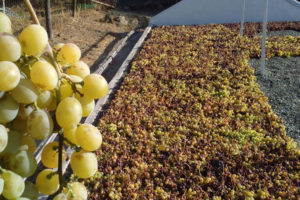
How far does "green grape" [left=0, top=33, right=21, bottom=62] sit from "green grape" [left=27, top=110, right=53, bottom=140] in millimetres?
127

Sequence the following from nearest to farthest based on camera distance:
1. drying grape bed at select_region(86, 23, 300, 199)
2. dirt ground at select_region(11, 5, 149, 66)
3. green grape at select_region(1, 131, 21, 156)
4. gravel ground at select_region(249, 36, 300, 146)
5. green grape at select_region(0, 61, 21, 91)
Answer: green grape at select_region(0, 61, 21, 91) → green grape at select_region(1, 131, 21, 156) → drying grape bed at select_region(86, 23, 300, 199) → gravel ground at select_region(249, 36, 300, 146) → dirt ground at select_region(11, 5, 149, 66)

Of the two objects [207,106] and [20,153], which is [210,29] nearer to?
[207,106]

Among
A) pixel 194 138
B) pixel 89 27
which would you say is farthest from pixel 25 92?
pixel 89 27

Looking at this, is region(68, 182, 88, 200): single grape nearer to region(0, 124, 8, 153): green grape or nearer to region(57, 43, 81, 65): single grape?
region(0, 124, 8, 153): green grape

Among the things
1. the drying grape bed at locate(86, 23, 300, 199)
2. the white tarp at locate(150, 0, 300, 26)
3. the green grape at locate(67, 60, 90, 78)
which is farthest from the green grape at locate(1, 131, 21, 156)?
the white tarp at locate(150, 0, 300, 26)

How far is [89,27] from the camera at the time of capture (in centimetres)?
1029

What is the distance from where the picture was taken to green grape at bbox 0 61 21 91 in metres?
0.62

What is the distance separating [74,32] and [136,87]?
5.67 metres

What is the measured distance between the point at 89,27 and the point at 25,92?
1002 centimetres

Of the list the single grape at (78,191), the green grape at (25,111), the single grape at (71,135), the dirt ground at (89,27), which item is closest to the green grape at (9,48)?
the green grape at (25,111)

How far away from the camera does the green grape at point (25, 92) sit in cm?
66

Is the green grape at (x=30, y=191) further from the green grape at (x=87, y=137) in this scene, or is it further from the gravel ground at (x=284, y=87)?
the gravel ground at (x=284, y=87)

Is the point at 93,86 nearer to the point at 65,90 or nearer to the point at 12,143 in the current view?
the point at 65,90

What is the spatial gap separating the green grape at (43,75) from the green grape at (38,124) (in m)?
0.07
